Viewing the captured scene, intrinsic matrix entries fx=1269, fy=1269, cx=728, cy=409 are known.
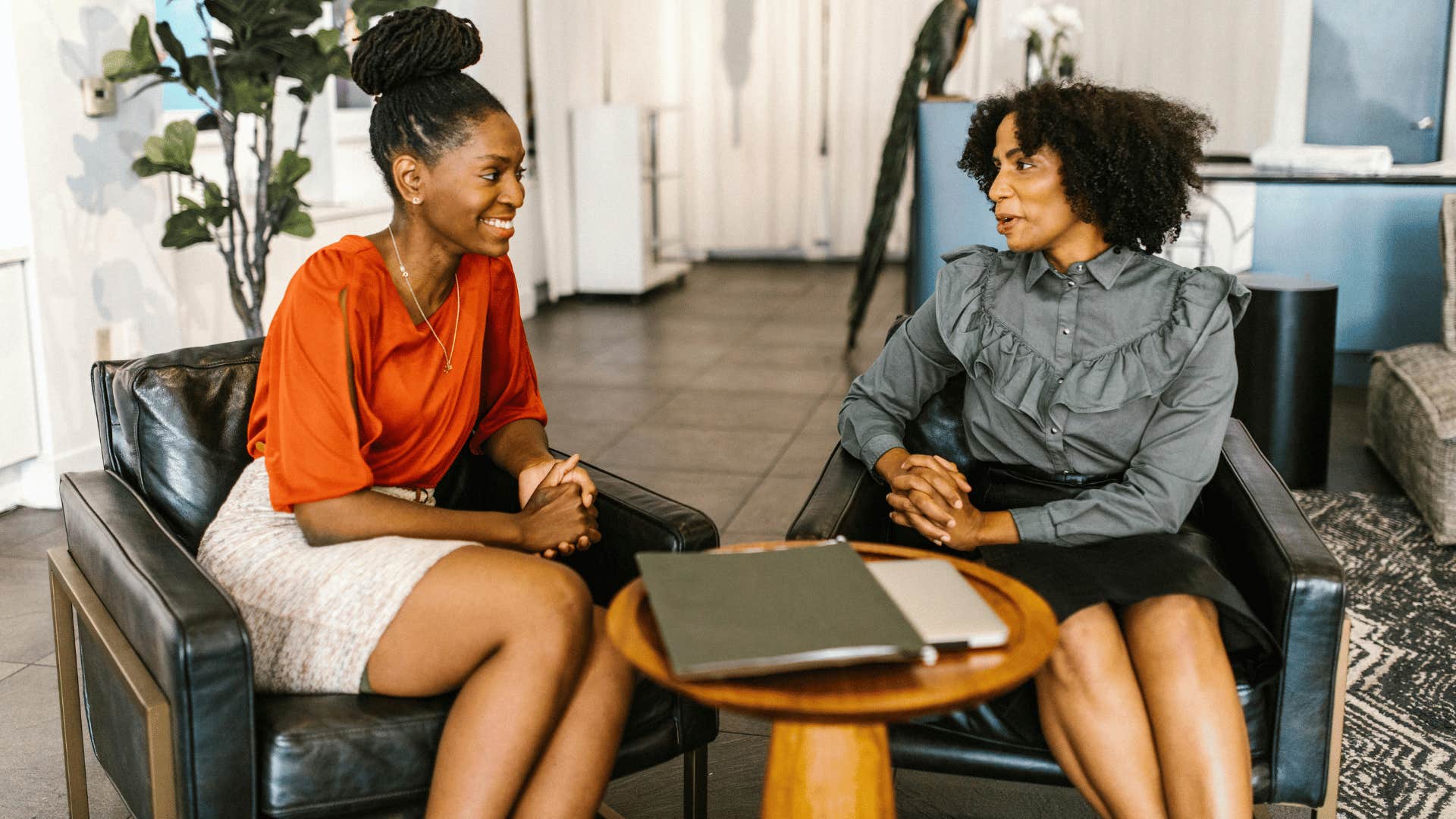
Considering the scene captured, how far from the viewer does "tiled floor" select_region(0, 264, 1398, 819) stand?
7.22 ft

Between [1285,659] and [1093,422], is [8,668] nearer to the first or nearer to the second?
[1093,422]

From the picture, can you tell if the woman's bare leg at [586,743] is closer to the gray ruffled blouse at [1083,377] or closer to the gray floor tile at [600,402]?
the gray ruffled blouse at [1083,377]

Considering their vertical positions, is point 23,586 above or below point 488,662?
below

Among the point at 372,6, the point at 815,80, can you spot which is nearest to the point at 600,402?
the point at 372,6

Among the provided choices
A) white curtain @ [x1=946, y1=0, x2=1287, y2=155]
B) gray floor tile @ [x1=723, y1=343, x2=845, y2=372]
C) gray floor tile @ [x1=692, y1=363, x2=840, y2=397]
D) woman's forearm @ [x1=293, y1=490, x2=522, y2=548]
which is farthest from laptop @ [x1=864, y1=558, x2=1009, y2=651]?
white curtain @ [x1=946, y1=0, x2=1287, y2=155]

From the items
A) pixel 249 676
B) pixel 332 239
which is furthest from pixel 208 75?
pixel 249 676

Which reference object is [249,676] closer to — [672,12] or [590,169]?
[590,169]

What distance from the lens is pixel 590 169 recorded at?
759 cm

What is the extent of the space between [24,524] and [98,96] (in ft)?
4.07

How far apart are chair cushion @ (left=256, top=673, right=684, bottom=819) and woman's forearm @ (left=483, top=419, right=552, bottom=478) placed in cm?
50

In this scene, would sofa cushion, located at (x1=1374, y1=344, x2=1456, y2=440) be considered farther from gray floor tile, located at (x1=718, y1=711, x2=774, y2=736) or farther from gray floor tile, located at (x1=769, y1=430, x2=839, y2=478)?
gray floor tile, located at (x1=718, y1=711, x2=774, y2=736)

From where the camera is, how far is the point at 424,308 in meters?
1.84

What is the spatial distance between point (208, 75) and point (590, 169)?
4133 millimetres

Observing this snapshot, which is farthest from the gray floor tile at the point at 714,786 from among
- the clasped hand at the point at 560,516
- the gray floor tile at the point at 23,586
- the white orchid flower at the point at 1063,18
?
the white orchid flower at the point at 1063,18
